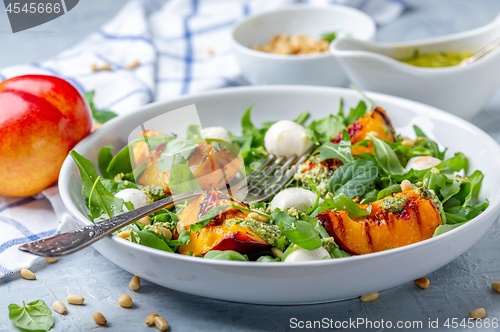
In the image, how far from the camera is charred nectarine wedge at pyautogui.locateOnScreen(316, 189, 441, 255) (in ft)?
4.00

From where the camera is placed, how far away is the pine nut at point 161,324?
1137 mm

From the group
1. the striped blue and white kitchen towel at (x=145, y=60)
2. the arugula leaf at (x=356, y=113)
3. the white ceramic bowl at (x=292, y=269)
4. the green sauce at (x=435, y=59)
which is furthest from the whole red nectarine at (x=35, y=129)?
the green sauce at (x=435, y=59)

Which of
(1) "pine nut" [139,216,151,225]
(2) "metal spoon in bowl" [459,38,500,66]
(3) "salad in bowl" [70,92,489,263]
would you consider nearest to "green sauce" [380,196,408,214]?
(3) "salad in bowl" [70,92,489,263]

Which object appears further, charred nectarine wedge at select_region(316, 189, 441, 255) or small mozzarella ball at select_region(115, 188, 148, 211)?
small mozzarella ball at select_region(115, 188, 148, 211)

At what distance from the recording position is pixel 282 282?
3.38 ft

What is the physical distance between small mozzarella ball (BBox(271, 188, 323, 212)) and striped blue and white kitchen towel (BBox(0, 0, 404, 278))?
0.71 meters

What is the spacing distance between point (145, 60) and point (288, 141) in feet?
5.21

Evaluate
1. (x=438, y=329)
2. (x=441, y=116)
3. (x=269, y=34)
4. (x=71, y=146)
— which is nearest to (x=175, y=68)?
(x=269, y=34)

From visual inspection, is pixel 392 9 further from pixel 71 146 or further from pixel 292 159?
pixel 71 146

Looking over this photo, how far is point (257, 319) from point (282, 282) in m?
0.20

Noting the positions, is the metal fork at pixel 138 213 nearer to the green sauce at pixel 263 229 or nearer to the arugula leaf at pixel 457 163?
the green sauce at pixel 263 229

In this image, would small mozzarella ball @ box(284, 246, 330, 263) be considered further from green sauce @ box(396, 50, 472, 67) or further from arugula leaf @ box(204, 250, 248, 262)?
green sauce @ box(396, 50, 472, 67)

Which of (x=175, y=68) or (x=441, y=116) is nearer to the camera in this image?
(x=441, y=116)

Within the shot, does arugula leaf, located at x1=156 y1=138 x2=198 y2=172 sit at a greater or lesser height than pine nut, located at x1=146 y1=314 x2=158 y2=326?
greater
